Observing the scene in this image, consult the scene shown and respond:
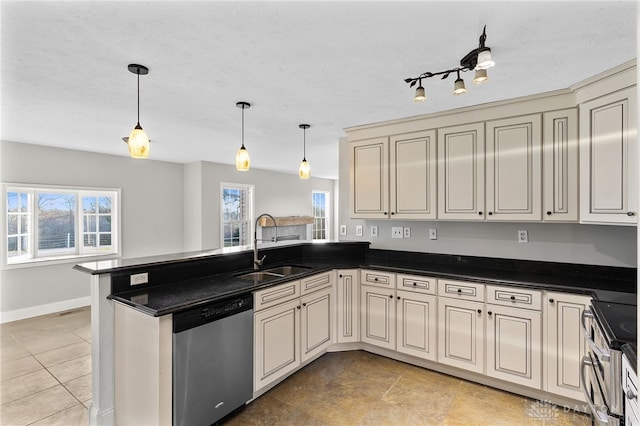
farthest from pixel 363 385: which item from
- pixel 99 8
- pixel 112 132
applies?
pixel 112 132

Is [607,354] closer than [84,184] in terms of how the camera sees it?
Yes

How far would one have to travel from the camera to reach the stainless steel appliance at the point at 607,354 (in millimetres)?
1438

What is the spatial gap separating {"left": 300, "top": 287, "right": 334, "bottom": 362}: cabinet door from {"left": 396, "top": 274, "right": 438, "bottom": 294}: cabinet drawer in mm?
676

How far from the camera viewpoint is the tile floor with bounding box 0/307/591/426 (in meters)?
2.19

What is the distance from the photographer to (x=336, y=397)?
2.44 meters

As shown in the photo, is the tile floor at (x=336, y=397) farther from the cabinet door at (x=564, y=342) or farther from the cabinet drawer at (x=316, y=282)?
the cabinet drawer at (x=316, y=282)

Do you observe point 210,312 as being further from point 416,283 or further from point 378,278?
point 416,283

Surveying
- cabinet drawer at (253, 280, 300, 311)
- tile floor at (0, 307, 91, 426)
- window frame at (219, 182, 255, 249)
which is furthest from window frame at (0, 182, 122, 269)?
cabinet drawer at (253, 280, 300, 311)

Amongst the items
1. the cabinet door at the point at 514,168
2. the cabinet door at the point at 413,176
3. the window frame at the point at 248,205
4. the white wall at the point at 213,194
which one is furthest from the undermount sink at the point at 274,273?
the window frame at the point at 248,205

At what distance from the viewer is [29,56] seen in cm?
189

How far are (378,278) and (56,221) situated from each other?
184 inches

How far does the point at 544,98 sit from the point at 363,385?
274 centimetres

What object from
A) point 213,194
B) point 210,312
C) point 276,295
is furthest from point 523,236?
point 213,194

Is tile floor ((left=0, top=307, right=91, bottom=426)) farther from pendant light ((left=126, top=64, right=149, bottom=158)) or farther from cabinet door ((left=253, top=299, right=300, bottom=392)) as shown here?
pendant light ((left=126, top=64, right=149, bottom=158))
